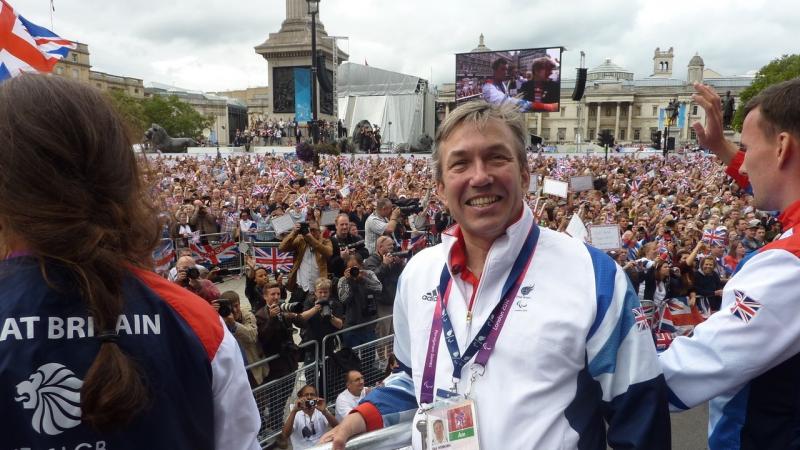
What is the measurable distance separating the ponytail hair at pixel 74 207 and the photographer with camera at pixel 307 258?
6183mm

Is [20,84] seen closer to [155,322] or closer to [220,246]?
[155,322]

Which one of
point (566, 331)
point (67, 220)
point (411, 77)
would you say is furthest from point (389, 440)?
point (411, 77)

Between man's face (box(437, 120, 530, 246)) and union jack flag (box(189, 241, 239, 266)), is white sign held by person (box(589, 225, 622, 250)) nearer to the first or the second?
man's face (box(437, 120, 530, 246))

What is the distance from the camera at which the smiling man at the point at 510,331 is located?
1523 millimetres

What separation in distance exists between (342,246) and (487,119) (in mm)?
6943

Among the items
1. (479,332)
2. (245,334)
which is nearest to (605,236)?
(245,334)

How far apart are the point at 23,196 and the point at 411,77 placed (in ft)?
195

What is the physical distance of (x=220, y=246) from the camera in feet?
36.7

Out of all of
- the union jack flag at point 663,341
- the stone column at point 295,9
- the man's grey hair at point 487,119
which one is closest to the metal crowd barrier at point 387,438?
the man's grey hair at point 487,119

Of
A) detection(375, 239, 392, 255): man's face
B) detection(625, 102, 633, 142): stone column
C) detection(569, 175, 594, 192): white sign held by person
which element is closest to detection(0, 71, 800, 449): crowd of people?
detection(375, 239, 392, 255): man's face

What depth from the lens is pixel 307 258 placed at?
7.40m

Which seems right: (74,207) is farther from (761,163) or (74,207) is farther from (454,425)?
(761,163)

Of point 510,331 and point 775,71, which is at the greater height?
point 775,71

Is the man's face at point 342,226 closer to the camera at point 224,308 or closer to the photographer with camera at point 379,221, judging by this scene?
the photographer with camera at point 379,221
